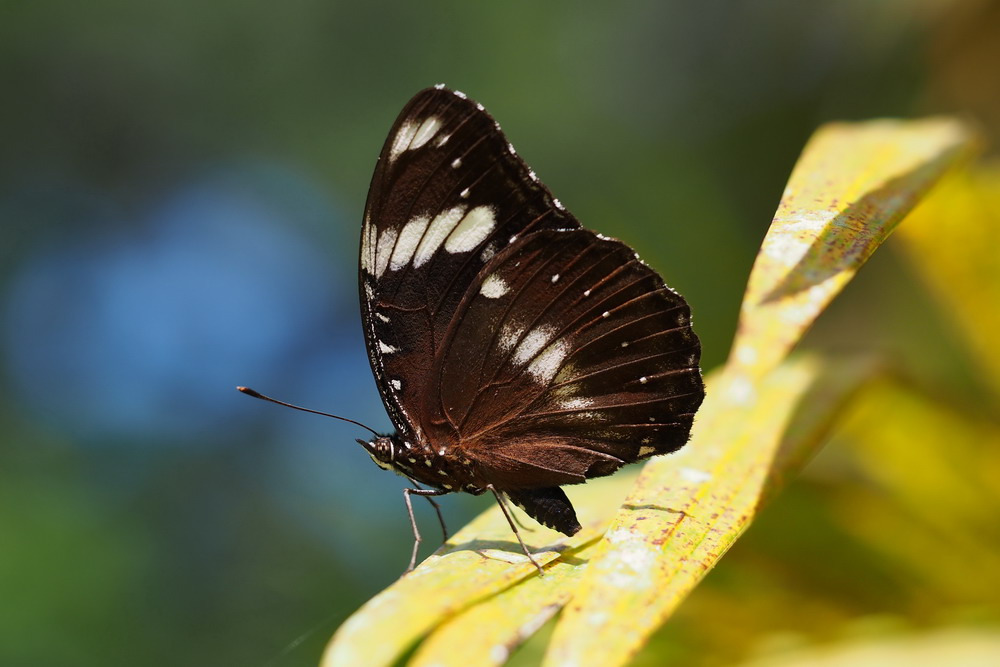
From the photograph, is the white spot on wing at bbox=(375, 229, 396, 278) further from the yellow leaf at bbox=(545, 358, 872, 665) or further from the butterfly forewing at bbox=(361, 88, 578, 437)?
the yellow leaf at bbox=(545, 358, 872, 665)

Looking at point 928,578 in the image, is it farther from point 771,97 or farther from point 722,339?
point 771,97

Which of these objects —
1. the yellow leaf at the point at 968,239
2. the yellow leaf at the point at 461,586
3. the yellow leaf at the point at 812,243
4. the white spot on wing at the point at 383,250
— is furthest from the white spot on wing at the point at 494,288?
the yellow leaf at the point at 968,239

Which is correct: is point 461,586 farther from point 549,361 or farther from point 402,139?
point 402,139

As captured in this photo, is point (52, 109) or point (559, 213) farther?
point (52, 109)

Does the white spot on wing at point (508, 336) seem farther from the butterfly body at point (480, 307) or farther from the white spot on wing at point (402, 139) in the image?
the white spot on wing at point (402, 139)

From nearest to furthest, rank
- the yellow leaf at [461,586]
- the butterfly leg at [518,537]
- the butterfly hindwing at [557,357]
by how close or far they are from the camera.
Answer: the yellow leaf at [461,586] < the butterfly leg at [518,537] < the butterfly hindwing at [557,357]

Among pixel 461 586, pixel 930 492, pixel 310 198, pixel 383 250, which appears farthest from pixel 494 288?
pixel 310 198

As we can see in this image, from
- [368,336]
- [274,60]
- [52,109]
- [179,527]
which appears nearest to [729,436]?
[368,336]
